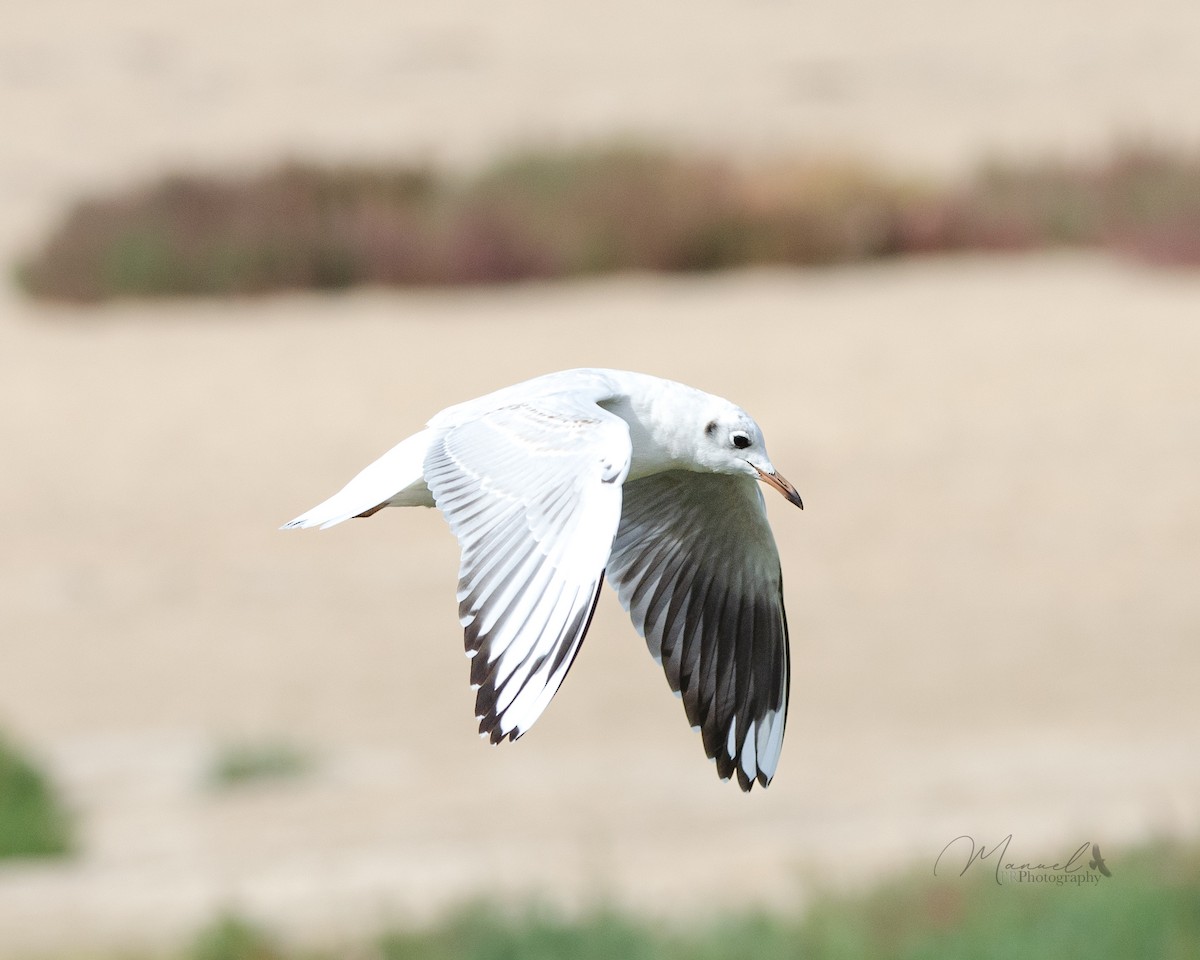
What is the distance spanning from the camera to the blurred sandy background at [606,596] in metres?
8.98

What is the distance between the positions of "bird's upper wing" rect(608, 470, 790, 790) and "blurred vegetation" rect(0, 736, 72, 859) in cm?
533

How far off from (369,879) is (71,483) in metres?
6.50

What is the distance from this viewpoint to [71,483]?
14148mm

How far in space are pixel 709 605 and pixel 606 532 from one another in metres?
1.32

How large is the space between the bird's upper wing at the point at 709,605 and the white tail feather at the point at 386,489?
69 centimetres

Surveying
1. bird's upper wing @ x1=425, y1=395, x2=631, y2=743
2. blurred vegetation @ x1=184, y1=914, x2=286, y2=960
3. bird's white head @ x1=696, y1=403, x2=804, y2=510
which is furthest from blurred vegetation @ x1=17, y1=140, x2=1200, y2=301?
bird's upper wing @ x1=425, y1=395, x2=631, y2=743

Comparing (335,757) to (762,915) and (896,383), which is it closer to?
(762,915)

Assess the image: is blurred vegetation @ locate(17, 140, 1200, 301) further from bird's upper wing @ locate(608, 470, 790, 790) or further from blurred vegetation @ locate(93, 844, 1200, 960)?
bird's upper wing @ locate(608, 470, 790, 790)

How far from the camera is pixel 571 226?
1683cm

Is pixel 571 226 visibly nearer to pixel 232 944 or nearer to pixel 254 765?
pixel 254 765

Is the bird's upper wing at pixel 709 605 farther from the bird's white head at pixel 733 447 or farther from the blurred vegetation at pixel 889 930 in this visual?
the blurred vegetation at pixel 889 930

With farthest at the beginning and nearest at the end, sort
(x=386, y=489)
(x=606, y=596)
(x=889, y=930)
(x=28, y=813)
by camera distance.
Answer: (x=606, y=596) → (x=28, y=813) → (x=889, y=930) → (x=386, y=489)

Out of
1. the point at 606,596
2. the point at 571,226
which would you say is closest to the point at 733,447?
the point at 606,596

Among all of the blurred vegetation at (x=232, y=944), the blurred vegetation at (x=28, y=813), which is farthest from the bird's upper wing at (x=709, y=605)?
the blurred vegetation at (x=28, y=813)
